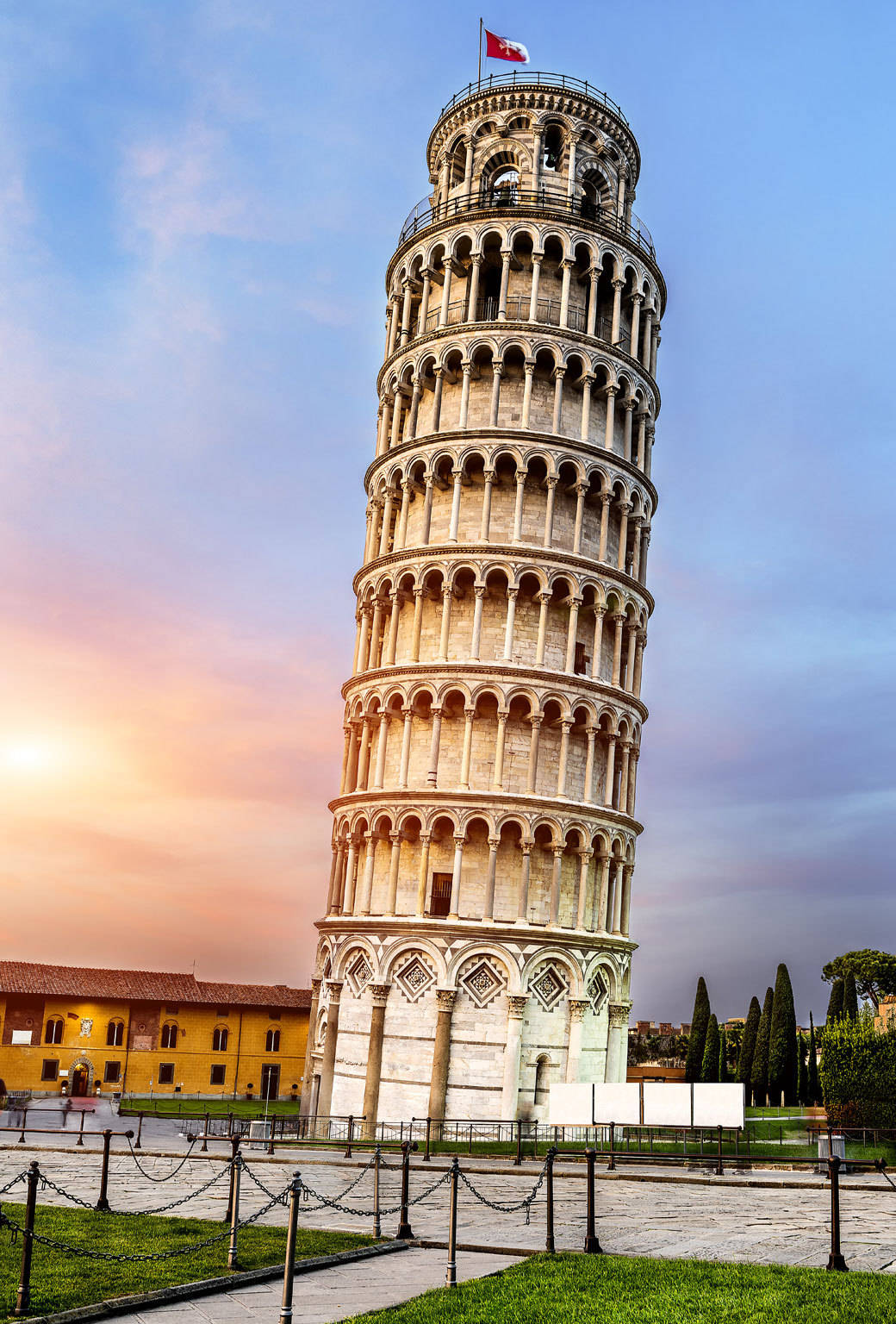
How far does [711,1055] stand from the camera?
220 feet

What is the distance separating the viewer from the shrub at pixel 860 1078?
39500 mm

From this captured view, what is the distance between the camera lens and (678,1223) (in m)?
19.3

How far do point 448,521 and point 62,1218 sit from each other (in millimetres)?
30672

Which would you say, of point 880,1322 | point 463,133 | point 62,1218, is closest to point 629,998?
point 62,1218

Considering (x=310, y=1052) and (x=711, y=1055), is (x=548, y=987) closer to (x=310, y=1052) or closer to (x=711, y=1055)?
(x=310, y=1052)

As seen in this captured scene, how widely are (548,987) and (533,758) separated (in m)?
7.96

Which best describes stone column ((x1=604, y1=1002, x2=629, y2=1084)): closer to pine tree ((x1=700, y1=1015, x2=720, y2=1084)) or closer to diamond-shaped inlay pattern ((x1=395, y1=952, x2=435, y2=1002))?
diamond-shaped inlay pattern ((x1=395, y1=952, x2=435, y2=1002))

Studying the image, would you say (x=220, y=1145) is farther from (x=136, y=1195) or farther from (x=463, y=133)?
(x=463, y=133)

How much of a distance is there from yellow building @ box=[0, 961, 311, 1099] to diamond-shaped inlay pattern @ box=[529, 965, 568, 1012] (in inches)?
1519

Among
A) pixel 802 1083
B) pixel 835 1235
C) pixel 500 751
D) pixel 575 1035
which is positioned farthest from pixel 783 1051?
pixel 835 1235

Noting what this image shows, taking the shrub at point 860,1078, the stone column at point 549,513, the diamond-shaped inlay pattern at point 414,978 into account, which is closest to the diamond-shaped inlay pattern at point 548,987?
the diamond-shaped inlay pattern at point 414,978

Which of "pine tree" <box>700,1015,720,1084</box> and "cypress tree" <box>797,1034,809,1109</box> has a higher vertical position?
"pine tree" <box>700,1015,720,1084</box>

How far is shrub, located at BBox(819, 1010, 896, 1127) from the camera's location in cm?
3950

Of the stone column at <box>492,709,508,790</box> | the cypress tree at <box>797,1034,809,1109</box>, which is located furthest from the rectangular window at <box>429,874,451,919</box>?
the cypress tree at <box>797,1034,809,1109</box>
